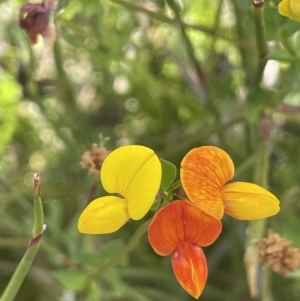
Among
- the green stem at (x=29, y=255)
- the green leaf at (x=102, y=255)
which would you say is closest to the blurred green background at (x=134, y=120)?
the green leaf at (x=102, y=255)

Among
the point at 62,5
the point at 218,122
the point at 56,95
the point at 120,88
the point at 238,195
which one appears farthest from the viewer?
the point at 120,88

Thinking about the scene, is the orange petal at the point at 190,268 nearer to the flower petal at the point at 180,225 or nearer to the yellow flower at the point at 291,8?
the flower petal at the point at 180,225

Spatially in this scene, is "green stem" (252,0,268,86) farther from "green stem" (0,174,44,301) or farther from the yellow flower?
"green stem" (0,174,44,301)

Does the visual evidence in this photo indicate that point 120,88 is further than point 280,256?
Yes

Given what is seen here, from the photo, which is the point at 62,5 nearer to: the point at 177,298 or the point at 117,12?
the point at 117,12

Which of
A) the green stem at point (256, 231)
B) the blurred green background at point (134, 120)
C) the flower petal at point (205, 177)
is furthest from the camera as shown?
the blurred green background at point (134, 120)

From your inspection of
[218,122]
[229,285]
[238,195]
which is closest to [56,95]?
[218,122]

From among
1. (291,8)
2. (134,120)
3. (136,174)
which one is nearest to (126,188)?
(136,174)
